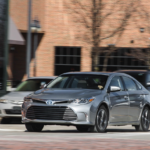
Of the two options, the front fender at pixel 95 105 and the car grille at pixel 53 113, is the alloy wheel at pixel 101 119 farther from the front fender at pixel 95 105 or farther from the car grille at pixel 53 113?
the car grille at pixel 53 113

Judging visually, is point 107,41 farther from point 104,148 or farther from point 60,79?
point 104,148

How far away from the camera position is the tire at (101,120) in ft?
36.3

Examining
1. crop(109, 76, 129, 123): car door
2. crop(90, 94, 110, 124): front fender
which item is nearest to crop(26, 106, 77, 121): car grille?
crop(90, 94, 110, 124): front fender

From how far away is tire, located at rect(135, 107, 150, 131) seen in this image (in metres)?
12.8

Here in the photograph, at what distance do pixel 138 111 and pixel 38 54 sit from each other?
27207 mm

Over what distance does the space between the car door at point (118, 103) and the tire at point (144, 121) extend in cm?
72

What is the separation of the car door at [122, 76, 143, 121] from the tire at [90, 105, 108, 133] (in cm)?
117

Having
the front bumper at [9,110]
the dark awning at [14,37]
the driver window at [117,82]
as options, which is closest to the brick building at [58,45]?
the dark awning at [14,37]

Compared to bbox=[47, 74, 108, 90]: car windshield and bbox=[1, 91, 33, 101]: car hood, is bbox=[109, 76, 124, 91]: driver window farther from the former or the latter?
bbox=[1, 91, 33, 101]: car hood

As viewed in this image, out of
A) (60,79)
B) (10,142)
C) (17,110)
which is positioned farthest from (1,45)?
(10,142)

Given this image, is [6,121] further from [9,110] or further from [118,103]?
[118,103]

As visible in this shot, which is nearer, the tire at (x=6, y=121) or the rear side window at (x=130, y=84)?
the rear side window at (x=130, y=84)

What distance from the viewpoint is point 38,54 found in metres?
39.4

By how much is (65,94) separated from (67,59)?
28272mm
